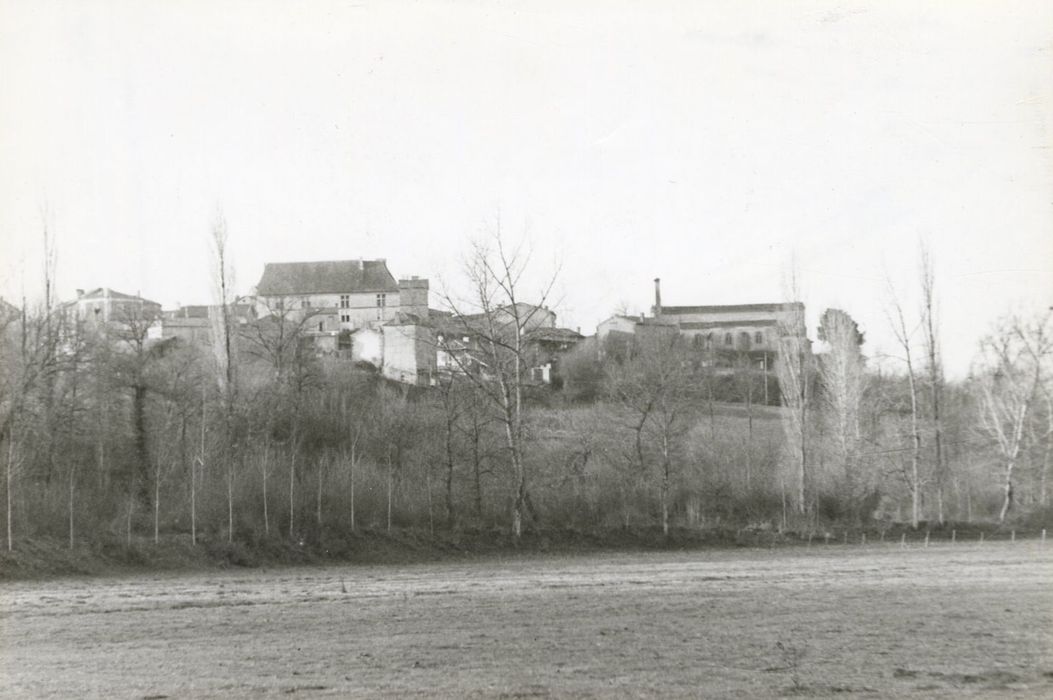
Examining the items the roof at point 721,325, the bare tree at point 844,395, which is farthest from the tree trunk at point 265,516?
the roof at point 721,325

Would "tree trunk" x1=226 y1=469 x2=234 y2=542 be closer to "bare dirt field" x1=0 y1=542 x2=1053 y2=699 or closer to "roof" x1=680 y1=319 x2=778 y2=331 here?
"bare dirt field" x1=0 y1=542 x2=1053 y2=699

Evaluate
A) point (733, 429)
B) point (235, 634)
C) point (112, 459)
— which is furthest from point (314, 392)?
point (235, 634)

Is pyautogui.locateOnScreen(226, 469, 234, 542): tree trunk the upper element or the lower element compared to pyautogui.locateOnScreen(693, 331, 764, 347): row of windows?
lower

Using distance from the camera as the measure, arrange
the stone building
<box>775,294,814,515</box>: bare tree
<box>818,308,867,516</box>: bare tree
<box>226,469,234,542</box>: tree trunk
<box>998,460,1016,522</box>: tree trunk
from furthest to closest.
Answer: the stone building < <box>818,308,867,516</box>: bare tree < <box>775,294,814,515</box>: bare tree < <box>998,460,1016,522</box>: tree trunk < <box>226,469,234,542</box>: tree trunk

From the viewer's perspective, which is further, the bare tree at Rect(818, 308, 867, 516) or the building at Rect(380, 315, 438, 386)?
the building at Rect(380, 315, 438, 386)

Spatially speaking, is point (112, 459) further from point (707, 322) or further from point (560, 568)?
point (707, 322)

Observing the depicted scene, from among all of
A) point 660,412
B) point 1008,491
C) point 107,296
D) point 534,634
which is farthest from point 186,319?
point 534,634

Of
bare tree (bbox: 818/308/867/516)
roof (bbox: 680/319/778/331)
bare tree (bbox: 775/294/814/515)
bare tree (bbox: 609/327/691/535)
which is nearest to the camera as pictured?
bare tree (bbox: 609/327/691/535)

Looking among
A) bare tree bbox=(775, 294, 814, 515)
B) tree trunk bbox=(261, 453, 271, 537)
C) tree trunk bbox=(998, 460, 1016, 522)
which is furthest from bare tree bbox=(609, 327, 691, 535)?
tree trunk bbox=(998, 460, 1016, 522)
